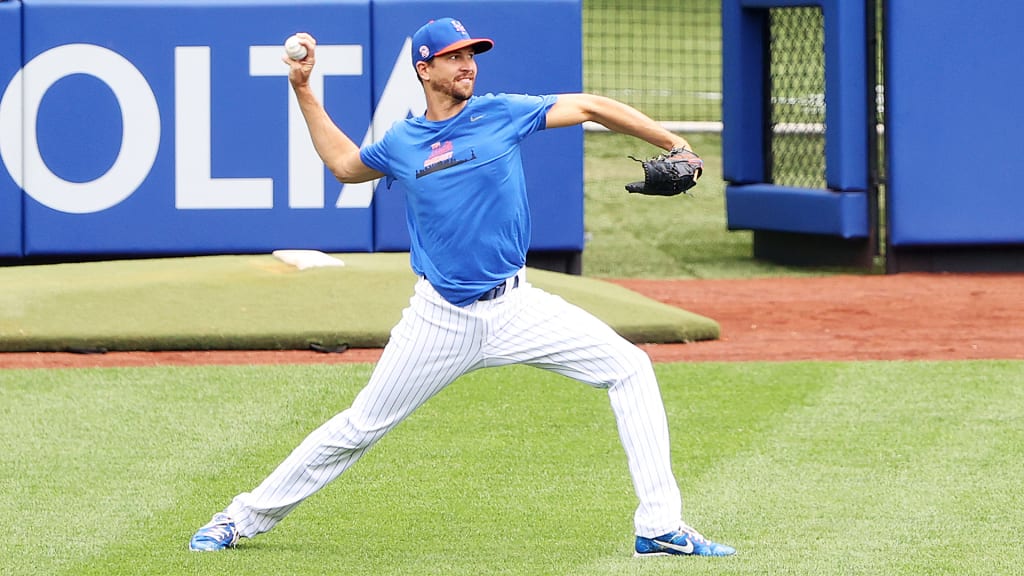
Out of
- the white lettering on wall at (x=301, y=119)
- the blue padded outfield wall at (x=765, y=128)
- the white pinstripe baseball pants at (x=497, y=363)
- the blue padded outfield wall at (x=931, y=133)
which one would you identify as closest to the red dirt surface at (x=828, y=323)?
the blue padded outfield wall at (x=931, y=133)

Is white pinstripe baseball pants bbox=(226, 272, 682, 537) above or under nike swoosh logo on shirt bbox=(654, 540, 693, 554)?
above

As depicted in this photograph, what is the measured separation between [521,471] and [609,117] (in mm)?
1835

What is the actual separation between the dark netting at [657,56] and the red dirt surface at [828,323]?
→ 9.70m

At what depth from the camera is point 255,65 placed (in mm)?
10742

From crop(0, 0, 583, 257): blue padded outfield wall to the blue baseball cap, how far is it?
586 cm

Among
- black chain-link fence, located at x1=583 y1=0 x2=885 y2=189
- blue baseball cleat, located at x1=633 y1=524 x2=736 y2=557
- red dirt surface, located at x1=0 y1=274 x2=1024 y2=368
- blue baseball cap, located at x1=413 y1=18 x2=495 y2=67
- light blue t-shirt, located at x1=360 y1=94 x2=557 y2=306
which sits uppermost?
black chain-link fence, located at x1=583 y1=0 x2=885 y2=189

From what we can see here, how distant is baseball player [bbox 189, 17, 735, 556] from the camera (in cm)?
481

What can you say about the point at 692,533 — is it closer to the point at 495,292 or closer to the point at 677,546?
the point at 677,546

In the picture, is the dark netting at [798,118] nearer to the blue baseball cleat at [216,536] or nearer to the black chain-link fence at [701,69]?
the black chain-link fence at [701,69]

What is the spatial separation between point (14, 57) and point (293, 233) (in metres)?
2.17

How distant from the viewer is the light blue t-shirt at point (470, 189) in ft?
15.8

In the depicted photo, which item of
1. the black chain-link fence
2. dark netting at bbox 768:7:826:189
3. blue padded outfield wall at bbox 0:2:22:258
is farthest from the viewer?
the black chain-link fence

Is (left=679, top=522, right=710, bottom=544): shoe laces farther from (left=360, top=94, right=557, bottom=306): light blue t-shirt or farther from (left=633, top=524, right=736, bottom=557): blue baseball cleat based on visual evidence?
(left=360, top=94, right=557, bottom=306): light blue t-shirt

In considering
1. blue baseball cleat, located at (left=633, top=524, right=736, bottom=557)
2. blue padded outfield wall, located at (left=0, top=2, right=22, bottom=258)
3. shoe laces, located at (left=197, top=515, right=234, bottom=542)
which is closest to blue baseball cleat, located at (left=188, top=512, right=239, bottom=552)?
shoe laces, located at (left=197, top=515, right=234, bottom=542)
